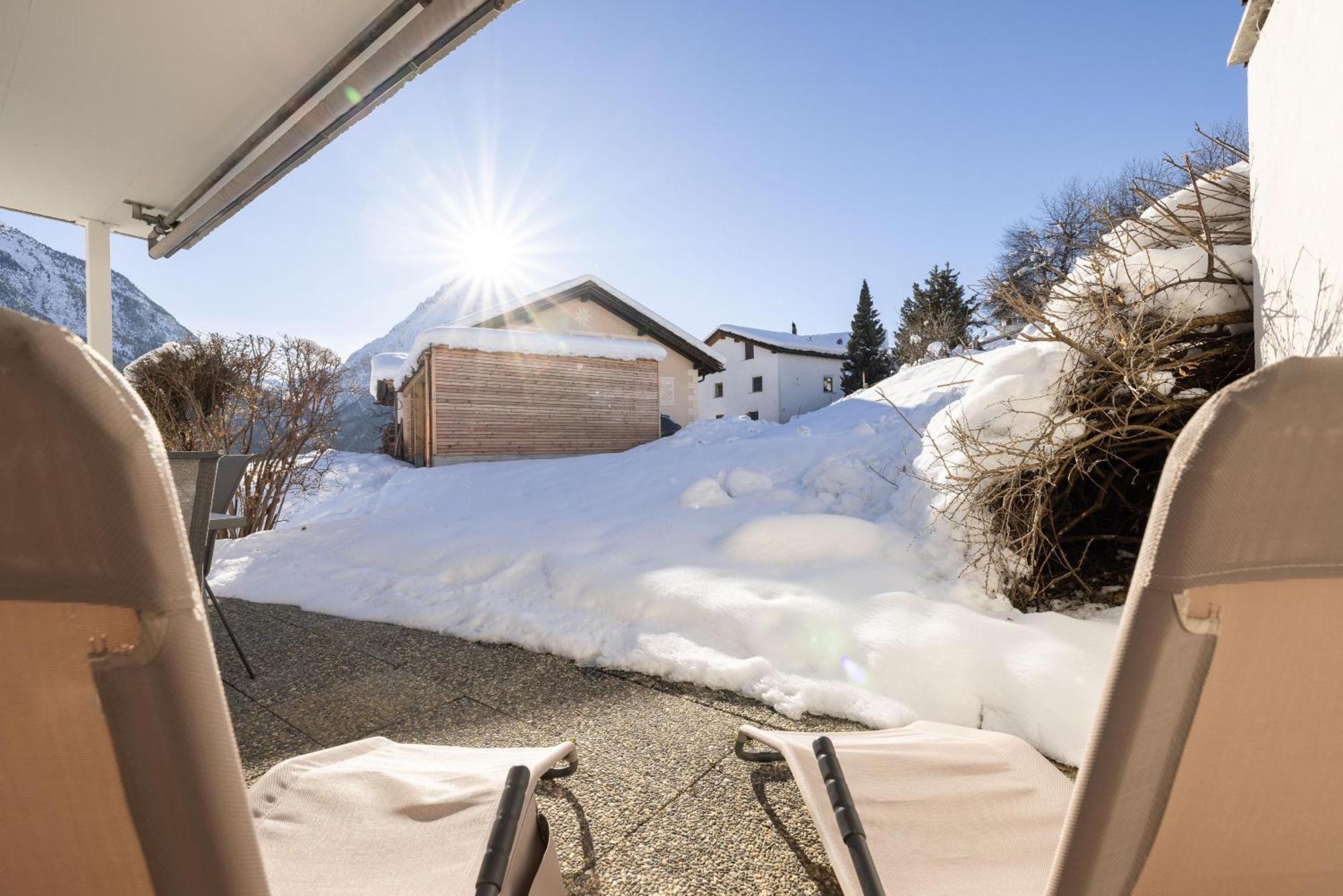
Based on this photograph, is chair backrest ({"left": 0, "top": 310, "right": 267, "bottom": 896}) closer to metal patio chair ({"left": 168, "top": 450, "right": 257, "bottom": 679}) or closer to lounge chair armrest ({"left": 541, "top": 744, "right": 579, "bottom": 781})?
lounge chair armrest ({"left": 541, "top": 744, "right": 579, "bottom": 781})

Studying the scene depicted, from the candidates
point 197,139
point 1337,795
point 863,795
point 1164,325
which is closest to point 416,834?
point 863,795

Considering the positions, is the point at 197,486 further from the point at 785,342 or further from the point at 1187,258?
the point at 785,342

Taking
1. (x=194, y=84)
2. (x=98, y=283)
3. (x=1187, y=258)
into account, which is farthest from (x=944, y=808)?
(x=98, y=283)

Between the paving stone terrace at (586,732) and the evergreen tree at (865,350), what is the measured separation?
2707cm

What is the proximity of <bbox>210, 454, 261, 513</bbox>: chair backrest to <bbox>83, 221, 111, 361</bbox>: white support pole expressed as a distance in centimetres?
243

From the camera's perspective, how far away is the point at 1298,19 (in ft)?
6.72

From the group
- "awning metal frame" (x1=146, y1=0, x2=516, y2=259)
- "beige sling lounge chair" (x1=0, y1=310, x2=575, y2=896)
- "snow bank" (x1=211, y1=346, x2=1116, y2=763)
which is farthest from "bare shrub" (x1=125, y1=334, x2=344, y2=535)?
"beige sling lounge chair" (x1=0, y1=310, x2=575, y2=896)

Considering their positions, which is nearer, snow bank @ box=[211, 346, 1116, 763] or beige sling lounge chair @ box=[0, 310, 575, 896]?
beige sling lounge chair @ box=[0, 310, 575, 896]

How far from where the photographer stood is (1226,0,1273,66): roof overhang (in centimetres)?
249

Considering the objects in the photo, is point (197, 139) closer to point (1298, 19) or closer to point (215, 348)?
point (215, 348)

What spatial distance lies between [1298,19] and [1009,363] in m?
1.64

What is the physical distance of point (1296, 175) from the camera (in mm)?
2037

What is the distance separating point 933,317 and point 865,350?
622 centimetres

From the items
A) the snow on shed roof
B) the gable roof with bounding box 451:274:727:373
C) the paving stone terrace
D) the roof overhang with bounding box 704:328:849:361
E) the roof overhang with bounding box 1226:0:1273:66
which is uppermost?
the roof overhang with bounding box 704:328:849:361
